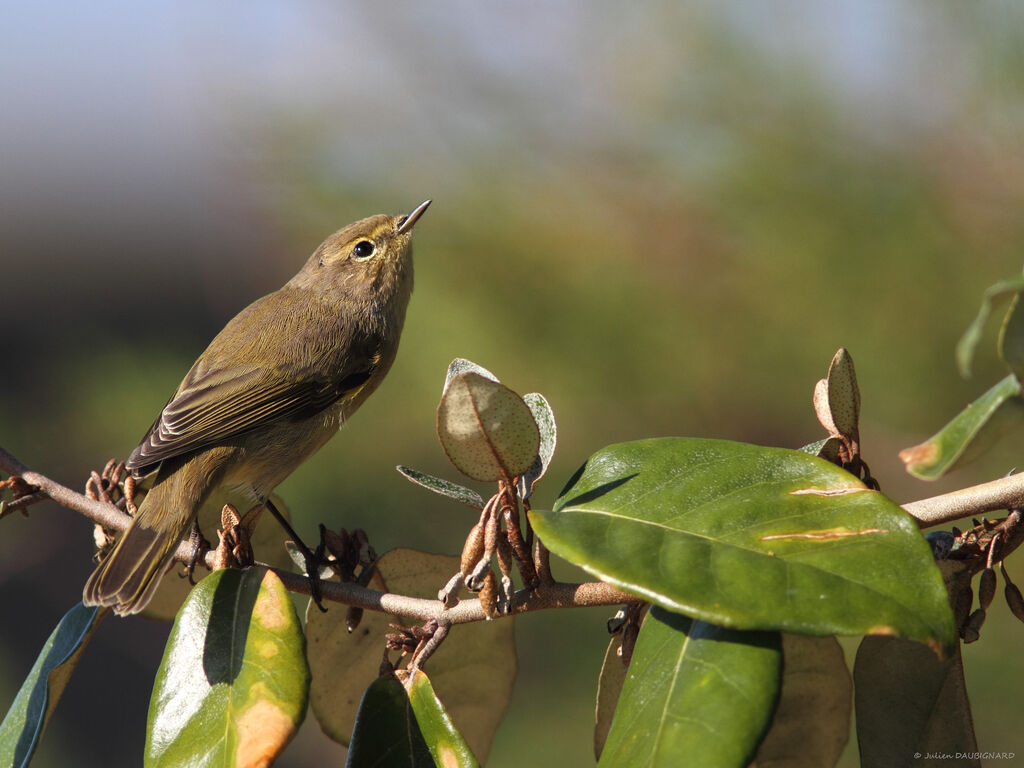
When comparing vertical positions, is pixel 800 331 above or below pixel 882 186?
below

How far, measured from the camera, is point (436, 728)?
88 cm

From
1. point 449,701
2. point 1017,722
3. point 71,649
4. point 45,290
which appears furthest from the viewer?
point 45,290

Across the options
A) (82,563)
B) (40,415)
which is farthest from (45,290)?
(40,415)

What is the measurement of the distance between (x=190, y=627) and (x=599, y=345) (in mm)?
1622

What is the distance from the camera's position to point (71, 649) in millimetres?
1093

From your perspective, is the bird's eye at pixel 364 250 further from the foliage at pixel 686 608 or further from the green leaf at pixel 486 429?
the green leaf at pixel 486 429

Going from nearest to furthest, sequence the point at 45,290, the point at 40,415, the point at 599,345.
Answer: the point at 599,345, the point at 40,415, the point at 45,290

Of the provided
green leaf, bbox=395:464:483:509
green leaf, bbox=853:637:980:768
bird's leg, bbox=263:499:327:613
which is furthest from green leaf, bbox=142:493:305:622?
green leaf, bbox=853:637:980:768

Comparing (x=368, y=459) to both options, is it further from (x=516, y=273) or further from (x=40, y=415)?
(x=40, y=415)

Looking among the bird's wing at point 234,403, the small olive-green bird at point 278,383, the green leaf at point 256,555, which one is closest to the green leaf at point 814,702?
the green leaf at point 256,555

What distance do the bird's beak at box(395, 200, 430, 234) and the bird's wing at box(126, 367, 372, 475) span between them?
16.5 inches

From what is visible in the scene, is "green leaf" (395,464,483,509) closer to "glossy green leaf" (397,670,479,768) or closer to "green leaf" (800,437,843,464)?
"glossy green leaf" (397,670,479,768)

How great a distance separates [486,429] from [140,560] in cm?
76

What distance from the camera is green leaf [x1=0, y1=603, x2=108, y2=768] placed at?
1015 mm
